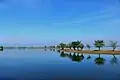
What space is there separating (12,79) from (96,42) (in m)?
73.1

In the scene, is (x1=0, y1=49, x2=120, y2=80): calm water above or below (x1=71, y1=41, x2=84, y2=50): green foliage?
below

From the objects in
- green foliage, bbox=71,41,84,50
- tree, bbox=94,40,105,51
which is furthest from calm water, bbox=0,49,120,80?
green foliage, bbox=71,41,84,50

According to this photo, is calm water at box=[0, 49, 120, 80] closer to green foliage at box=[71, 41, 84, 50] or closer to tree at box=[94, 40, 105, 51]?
tree at box=[94, 40, 105, 51]

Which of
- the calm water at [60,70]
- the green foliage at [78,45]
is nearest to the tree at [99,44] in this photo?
the green foliage at [78,45]

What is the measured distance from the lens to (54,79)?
23.5 metres

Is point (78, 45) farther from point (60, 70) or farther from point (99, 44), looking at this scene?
point (60, 70)

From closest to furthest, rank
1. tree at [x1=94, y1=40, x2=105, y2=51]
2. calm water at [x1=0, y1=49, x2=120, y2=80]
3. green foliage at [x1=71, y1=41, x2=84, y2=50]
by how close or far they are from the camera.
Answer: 1. calm water at [x1=0, y1=49, x2=120, y2=80]
2. tree at [x1=94, y1=40, x2=105, y2=51]
3. green foliage at [x1=71, y1=41, x2=84, y2=50]

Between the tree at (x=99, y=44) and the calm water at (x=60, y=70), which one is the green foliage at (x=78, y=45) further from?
the calm water at (x=60, y=70)

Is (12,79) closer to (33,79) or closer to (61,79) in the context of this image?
(33,79)

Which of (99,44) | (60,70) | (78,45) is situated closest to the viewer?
(60,70)

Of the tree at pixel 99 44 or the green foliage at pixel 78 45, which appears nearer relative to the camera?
the tree at pixel 99 44

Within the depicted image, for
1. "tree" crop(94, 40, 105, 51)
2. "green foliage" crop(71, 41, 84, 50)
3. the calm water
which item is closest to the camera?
the calm water

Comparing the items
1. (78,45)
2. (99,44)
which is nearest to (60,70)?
(99,44)

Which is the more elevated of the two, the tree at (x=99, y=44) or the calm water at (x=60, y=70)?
the tree at (x=99, y=44)
